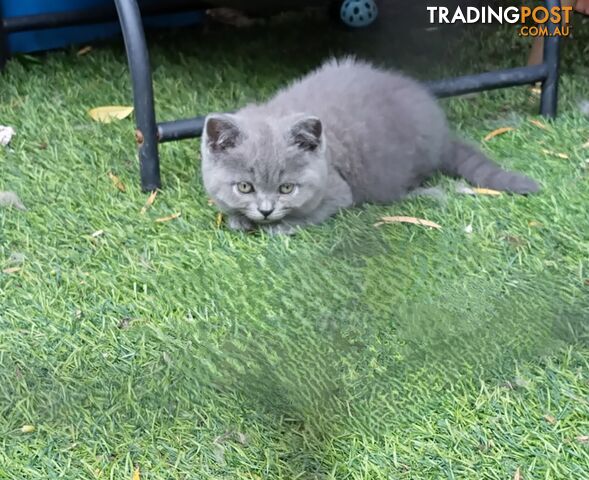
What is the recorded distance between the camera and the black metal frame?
2.16m

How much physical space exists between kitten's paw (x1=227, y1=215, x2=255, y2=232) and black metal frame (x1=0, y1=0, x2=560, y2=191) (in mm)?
287

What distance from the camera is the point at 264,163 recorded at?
2006mm

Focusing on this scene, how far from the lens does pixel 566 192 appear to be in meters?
2.21

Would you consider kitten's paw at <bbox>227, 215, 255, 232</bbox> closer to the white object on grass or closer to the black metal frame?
the black metal frame

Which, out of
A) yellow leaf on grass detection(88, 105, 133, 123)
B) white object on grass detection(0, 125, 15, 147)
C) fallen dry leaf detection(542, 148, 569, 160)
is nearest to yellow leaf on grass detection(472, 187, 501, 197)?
fallen dry leaf detection(542, 148, 569, 160)

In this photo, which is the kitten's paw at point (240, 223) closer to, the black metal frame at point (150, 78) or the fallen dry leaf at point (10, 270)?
the black metal frame at point (150, 78)

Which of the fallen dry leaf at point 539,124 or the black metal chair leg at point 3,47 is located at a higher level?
the black metal chair leg at point 3,47

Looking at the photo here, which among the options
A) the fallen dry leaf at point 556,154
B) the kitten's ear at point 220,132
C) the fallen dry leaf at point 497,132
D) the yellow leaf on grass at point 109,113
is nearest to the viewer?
the kitten's ear at point 220,132

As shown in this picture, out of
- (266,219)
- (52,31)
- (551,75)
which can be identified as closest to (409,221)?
(266,219)

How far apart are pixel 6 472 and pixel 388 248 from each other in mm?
996

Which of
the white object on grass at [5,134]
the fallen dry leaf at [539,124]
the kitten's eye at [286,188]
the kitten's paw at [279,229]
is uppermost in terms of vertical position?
the white object on grass at [5,134]

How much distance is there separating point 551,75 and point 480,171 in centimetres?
60

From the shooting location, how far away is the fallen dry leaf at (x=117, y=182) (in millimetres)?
2273
